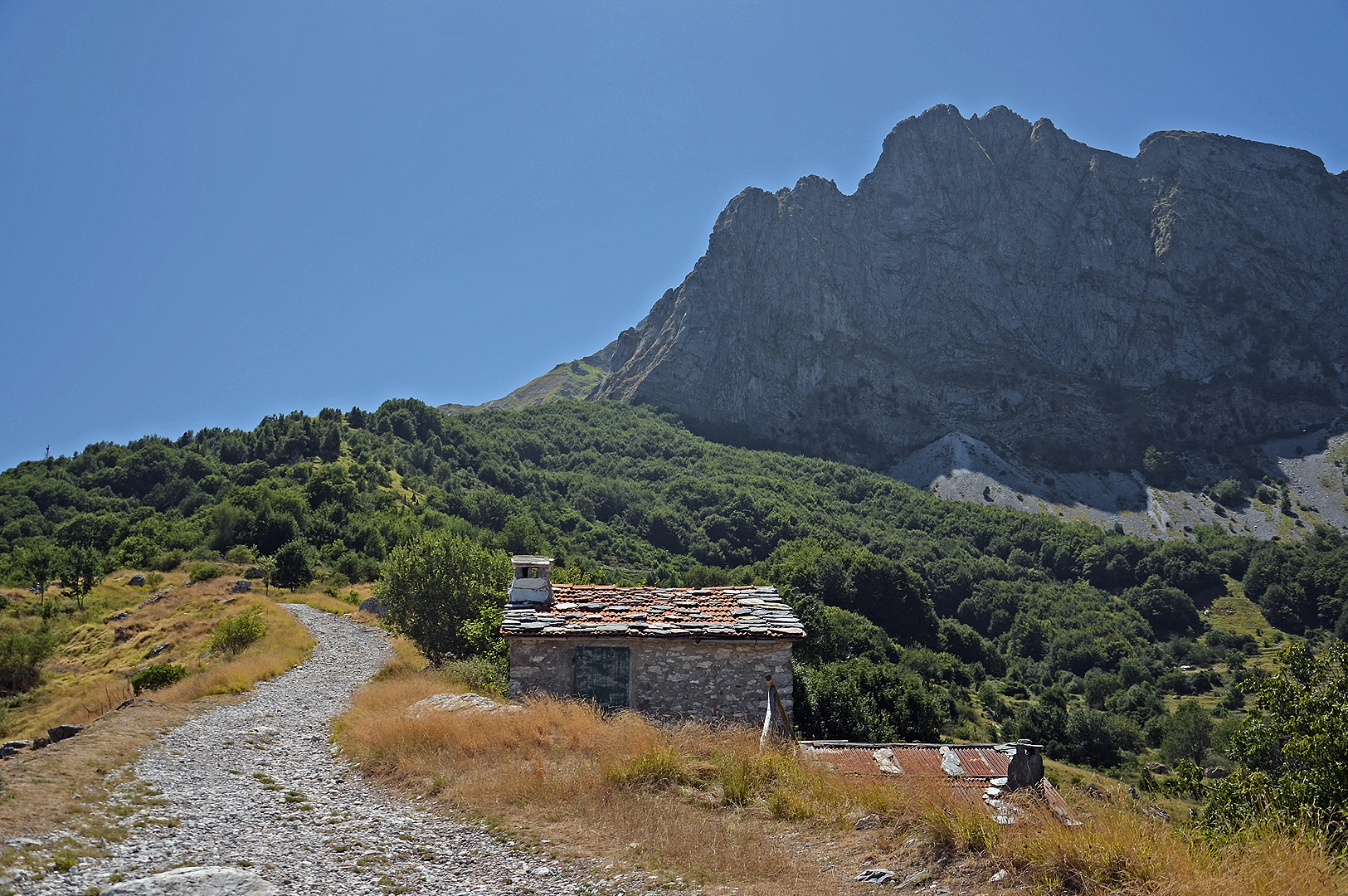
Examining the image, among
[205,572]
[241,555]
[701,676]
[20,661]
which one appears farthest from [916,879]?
[241,555]

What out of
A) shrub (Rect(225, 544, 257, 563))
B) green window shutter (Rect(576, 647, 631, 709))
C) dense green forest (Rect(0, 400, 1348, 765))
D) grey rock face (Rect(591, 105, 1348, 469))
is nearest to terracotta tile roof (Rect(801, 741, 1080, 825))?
green window shutter (Rect(576, 647, 631, 709))

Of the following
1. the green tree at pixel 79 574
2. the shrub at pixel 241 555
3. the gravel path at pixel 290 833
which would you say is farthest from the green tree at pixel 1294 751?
the shrub at pixel 241 555

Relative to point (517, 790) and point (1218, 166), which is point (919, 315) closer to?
point (1218, 166)

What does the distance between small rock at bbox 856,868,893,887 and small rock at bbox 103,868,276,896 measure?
5658 millimetres

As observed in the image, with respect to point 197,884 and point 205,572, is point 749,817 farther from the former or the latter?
point 205,572

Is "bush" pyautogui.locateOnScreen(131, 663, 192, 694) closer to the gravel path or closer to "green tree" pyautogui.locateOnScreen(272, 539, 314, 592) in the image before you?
the gravel path

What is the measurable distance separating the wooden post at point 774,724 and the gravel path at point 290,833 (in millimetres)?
5492

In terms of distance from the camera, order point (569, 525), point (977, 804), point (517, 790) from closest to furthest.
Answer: point (977, 804)
point (517, 790)
point (569, 525)

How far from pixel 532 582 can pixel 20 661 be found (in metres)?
33.1

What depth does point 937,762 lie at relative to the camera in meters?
12.8

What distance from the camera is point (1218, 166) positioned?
15288 cm

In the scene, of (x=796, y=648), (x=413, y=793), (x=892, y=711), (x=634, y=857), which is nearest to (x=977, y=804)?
(x=634, y=857)

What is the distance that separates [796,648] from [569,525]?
74.2 m

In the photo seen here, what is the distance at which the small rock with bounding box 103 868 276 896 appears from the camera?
6359 millimetres
